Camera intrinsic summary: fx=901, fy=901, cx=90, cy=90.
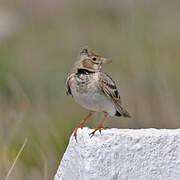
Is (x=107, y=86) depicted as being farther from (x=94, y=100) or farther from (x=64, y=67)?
(x=64, y=67)

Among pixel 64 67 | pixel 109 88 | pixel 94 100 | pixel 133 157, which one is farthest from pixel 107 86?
pixel 64 67

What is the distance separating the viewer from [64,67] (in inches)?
613

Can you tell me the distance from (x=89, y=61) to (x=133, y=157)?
5.52 feet

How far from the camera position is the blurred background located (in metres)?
8.88

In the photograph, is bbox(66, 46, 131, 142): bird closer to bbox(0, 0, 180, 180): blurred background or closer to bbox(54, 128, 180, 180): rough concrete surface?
bbox(0, 0, 180, 180): blurred background

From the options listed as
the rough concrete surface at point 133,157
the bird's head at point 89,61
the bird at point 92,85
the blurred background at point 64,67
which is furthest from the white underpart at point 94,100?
the rough concrete surface at point 133,157

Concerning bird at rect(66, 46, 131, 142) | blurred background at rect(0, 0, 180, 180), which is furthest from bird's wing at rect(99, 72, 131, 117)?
blurred background at rect(0, 0, 180, 180)

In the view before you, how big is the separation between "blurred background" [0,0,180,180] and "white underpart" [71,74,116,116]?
1.77ft

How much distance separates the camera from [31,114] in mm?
12375

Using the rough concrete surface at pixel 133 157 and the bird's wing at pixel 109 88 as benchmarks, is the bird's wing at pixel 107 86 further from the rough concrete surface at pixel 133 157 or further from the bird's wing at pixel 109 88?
the rough concrete surface at pixel 133 157

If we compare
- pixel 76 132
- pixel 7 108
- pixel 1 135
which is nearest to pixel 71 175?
pixel 76 132

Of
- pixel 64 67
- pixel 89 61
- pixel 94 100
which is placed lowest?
pixel 64 67

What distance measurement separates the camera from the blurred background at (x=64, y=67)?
8.88 m

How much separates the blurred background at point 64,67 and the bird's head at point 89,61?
2.47ft
